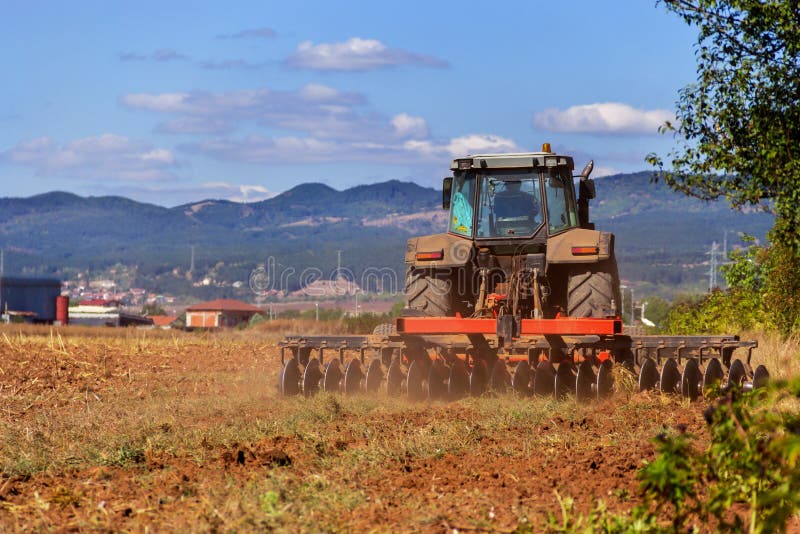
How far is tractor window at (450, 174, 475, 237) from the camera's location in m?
13.2

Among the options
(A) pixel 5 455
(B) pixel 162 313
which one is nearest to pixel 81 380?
(A) pixel 5 455

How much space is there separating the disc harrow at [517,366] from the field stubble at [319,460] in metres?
0.45

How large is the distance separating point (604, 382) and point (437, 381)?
5.82 ft

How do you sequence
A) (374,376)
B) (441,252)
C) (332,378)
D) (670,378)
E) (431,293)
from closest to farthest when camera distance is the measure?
(670,378) < (374,376) < (332,378) < (441,252) < (431,293)

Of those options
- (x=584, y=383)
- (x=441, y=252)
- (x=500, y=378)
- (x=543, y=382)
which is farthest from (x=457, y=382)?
(x=441, y=252)

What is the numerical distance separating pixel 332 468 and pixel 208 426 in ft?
7.94

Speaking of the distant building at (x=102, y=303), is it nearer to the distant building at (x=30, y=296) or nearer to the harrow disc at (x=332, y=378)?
the distant building at (x=30, y=296)

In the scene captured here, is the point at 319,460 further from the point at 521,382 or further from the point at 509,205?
the point at 509,205

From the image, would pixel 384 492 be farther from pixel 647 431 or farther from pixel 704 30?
pixel 704 30

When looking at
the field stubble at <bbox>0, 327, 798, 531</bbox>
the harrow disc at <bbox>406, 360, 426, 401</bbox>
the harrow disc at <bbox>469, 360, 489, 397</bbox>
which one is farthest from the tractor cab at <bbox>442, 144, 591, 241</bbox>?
the field stubble at <bbox>0, 327, 798, 531</bbox>

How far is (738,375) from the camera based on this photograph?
12.2 meters

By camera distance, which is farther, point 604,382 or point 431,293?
point 431,293

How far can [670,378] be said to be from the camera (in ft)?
38.4

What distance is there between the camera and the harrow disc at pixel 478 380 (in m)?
12.1
